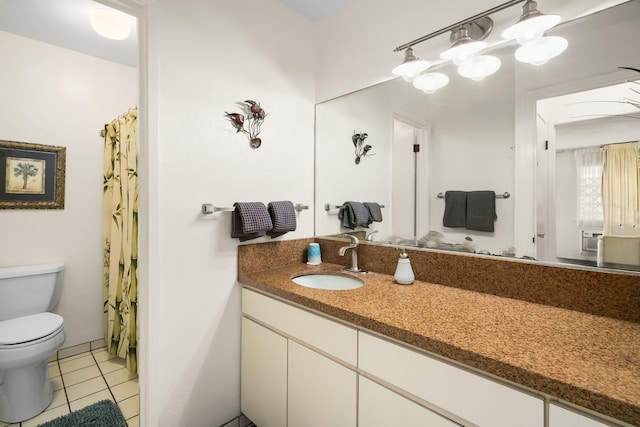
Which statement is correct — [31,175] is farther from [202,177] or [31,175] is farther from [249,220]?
[249,220]

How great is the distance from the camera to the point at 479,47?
1.17 meters

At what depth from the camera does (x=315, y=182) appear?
6.14ft

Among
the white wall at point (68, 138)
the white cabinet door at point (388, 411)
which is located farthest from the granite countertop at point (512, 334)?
the white wall at point (68, 138)

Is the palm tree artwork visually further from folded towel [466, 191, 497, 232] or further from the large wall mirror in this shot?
folded towel [466, 191, 497, 232]

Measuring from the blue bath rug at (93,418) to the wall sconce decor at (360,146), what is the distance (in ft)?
6.55

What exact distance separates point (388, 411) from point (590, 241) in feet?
2.98

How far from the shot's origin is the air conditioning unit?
1.00 m

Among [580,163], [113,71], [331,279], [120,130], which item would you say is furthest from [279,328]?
[113,71]

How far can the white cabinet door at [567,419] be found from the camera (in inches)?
22.5

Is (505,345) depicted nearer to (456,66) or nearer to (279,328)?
(279,328)

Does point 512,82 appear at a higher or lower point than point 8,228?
higher

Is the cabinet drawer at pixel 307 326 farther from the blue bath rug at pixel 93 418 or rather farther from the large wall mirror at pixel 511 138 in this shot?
the blue bath rug at pixel 93 418

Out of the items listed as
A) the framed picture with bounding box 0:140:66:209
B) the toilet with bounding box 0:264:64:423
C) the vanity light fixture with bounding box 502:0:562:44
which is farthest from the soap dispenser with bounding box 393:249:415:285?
the framed picture with bounding box 0:140:66:209

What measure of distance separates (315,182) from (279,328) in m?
0.95
